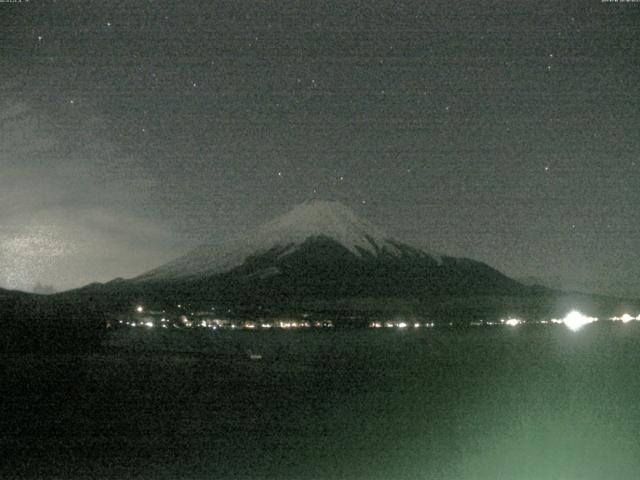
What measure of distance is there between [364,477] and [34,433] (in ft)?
27.1

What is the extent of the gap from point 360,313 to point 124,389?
486ft

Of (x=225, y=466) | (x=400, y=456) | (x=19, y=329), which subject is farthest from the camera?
(x=19, y=329)

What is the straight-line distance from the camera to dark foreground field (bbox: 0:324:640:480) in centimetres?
1308

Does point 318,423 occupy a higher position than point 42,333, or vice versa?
point 42,333

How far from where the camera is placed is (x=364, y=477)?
12516 millimetres

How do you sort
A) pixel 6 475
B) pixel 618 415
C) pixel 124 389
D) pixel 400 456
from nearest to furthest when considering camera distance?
pixel 6 475, pixel 400 456, pixel 618 415, pixel 124 389

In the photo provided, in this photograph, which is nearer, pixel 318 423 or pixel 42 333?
pixel 318 423

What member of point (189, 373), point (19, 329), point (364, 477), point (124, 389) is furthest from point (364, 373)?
point (19, 329)

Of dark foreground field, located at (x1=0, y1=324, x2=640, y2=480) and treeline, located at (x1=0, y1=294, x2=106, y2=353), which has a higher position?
treeline, located at (x1=0, y1=294, x2=106, y2=353)

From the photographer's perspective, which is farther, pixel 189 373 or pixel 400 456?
pixel 189 373

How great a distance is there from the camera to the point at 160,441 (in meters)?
15.8

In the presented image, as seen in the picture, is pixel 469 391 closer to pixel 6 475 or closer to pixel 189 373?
pixel 189 373

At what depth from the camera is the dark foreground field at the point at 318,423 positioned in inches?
515

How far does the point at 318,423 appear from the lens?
60.9ft
